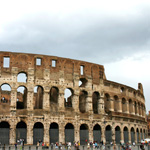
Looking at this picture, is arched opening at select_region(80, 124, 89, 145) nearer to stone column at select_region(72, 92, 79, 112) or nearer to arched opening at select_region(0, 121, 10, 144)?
stone column at select_region(72, 92, 79, 112)

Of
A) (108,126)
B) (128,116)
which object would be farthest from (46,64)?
(128,116)

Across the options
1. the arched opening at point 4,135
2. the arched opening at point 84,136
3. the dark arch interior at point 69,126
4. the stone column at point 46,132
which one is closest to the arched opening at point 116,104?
the arched opening at point 84,136

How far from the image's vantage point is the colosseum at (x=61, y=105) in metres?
30.6

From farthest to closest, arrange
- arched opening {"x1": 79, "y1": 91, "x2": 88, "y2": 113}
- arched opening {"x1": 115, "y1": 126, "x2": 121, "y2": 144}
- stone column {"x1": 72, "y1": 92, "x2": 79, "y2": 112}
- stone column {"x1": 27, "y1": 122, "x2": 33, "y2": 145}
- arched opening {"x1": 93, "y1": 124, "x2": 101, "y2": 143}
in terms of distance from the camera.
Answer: arched opening {"x1": 115, "y1": 126, "x2": 121, "y2": 144}, arched opening {"x1": 79, "y1": 91, "x2": 88, "y2": 113}, arched opening {"x1": 93, "y1": 124, "x2": 101, "y2": 143}, stone column {"x1": 72, "y1": 92, "x2": 79, "y2": 112}, stone column {"x1": 27, "y1": 122, "x2": 33, "y2": 145}

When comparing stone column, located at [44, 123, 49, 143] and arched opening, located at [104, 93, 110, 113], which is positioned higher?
arched opening, located at [104, 93, 110, 113]

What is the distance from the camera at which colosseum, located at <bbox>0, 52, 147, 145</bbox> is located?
1204 inches

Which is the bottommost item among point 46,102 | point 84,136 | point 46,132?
point 84,136

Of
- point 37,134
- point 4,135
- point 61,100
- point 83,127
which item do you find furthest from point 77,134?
point 4,135

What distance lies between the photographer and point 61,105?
32.8 metres

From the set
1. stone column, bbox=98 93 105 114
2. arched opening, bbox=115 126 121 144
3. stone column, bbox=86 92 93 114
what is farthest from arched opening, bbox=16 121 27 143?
arched opening, bbox=115 126 121 144

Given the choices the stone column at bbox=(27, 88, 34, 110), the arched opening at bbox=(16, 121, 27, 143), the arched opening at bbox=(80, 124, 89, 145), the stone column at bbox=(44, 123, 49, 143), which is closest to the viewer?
the arched opening at bbox=(16, 121, 27, 143)

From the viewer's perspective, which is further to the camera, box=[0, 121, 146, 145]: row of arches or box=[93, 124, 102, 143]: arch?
box=[93, 124, 102, 143]: arch

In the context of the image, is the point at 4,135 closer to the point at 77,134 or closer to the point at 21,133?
the point at 21,133

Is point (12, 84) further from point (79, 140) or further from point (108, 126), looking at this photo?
point (108, 126)
